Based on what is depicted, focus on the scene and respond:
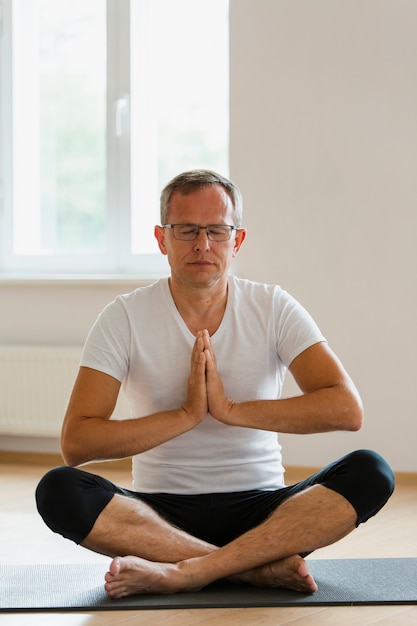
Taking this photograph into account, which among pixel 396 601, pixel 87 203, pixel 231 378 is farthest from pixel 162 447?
pixel 87 203

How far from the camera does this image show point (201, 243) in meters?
2.22

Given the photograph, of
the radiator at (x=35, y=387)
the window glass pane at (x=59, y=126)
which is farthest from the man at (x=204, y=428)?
the window glass pane at (x=59, y=126)

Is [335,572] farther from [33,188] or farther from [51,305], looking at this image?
[33,188]

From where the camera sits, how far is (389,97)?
3.69 metres

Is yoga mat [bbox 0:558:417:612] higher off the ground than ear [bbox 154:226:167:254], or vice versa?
ear [bbox 154:226:167:254]

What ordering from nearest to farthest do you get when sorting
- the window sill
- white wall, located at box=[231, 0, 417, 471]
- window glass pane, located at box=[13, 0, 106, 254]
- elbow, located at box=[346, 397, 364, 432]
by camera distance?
elbow, located at box=[346, 397, 364, 432] → white wall, located at box=[231, 0, 417, 471] → the window sill → window glass pane, located at box=[13, 0, 106, 254]

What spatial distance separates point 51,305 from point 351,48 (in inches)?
66.8

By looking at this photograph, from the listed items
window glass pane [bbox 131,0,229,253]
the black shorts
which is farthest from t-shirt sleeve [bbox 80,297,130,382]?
window glass pane [bbox 131,0,229,253]

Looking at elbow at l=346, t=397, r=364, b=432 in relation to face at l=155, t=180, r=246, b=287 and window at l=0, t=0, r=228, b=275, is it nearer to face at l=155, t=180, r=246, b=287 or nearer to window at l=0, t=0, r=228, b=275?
face at l=155, t=180, r=246, b=287

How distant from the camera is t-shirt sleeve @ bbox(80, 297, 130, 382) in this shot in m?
2.23

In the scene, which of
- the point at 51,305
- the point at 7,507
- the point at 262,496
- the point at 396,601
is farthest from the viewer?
the point at 51,305

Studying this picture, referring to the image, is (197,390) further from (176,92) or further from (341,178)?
(176,92)

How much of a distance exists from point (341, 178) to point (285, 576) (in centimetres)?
202

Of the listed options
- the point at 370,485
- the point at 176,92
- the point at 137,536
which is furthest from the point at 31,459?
the point at 370,485
